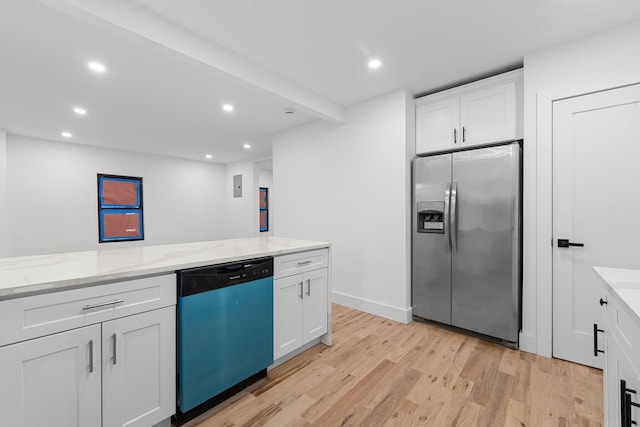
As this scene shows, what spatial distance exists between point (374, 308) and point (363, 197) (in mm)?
1346

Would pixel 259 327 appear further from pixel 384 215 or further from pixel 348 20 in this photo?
pixel 348 20

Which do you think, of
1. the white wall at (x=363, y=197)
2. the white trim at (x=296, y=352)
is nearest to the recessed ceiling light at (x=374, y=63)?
the white wall at (x=363, y=197)

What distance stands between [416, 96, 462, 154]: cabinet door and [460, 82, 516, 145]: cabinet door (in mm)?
72

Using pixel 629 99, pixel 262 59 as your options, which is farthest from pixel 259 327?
pixel 629 99

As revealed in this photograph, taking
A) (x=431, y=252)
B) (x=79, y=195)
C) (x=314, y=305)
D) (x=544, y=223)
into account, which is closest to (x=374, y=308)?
(x=431, y=252)

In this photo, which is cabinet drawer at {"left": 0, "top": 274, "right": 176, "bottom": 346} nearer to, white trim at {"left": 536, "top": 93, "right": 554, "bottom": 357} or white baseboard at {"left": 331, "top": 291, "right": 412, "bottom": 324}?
white baseboard at {"left": 331, "top": 291, "right": 412, "bottom": 324}

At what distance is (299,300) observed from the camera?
7.24 ft

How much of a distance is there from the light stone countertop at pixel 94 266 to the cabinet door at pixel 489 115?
2.22 metres

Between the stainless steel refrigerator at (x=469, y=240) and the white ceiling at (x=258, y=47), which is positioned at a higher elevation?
the white ceiling at (x=258, y=47)

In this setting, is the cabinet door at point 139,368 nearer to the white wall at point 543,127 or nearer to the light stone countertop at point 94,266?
the light stone countertop at point 94,266

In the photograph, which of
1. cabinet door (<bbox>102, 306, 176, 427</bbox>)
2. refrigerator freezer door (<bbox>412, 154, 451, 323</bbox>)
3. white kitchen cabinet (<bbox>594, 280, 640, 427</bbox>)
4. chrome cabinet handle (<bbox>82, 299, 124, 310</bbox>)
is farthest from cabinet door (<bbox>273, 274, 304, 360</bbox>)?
white kitchen cabinet (<bbox>594, 280, 640, 427</bbox>)

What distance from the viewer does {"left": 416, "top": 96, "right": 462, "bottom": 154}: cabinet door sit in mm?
2818

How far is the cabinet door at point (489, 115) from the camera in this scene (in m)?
2.50

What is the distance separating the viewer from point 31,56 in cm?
227
